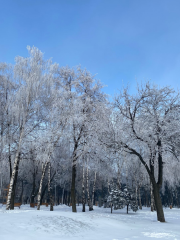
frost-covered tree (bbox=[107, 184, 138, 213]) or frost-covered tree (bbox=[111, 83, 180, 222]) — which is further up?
frost-covered tree (bbox=[111, 83, 180, 222])

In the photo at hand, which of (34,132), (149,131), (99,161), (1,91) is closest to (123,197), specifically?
(99,161)

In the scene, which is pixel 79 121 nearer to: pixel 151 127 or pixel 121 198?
pixel 151 127

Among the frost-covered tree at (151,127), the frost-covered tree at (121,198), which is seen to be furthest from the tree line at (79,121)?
the frost-covered tree at (121,198)

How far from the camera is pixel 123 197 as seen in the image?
20594mm

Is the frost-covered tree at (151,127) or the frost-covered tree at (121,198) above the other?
the frost-covered tree at (151,127)

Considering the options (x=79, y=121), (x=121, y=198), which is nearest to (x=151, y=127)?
(x=79, y=121)

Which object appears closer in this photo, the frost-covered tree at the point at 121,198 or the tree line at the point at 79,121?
the tree line at the point at 79,121

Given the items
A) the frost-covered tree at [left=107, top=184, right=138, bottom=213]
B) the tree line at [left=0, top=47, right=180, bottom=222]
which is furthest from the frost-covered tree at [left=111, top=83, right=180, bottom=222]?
the frost-covered tree at [left=107, top=184, right=138, bottom=213]

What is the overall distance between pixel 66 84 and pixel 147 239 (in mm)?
12367

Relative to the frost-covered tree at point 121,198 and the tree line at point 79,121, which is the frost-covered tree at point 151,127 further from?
the frost-covered tree at point 121,198

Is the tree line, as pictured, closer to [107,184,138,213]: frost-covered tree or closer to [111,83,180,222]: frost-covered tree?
[111,83,180,222]: frost-covered tree

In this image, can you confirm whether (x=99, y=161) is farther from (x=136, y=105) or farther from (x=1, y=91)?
(x=1, y=91)

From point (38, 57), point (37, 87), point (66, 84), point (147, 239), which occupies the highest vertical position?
point (38, 57)

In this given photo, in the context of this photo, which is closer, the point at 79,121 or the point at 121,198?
the point at 79,121
